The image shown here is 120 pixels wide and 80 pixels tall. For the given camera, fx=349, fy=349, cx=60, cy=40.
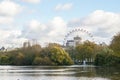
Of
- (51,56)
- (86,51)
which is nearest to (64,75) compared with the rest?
(51,56)

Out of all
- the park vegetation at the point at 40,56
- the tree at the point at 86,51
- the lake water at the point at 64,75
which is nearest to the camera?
the lake water at the point at 64,75

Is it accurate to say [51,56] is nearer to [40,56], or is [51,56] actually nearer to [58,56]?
[58,56]

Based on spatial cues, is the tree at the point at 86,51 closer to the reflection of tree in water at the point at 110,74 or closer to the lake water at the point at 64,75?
the lake water at the point at 64,75

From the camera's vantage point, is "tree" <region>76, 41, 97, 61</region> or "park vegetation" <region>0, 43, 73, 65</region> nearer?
"park vegetation" <region>0, 43, 73, 65</region>

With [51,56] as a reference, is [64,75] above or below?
below

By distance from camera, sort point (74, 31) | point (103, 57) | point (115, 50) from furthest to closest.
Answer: point (74, 31), point (103, 57), point (115, 50)

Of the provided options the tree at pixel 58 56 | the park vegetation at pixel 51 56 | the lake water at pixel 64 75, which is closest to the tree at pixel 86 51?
the park vegetation at pixel 51 56

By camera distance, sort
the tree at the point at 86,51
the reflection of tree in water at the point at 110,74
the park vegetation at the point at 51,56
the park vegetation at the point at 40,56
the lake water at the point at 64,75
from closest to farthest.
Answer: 1. the reflection of tree in water at the point at 110,74
2. the lake water at the point at 64,75
3. the park vegetation at the point at 51,56
4. the park vegetation at the point at 40,56
5. the tree at the point at 86,51

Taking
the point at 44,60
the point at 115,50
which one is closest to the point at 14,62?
the point at 44,60

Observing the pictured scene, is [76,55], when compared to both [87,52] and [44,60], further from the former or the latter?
[44,60]

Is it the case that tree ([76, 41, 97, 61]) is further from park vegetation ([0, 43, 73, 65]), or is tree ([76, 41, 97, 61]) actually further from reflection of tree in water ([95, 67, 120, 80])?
reflection of tree in water ([95, 67, 120, 80])

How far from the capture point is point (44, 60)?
136000 mm

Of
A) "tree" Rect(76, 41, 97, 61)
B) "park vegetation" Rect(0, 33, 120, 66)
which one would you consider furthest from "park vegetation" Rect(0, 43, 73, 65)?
"tree" Rect(76, 41, 97, 61)

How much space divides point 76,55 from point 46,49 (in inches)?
798
